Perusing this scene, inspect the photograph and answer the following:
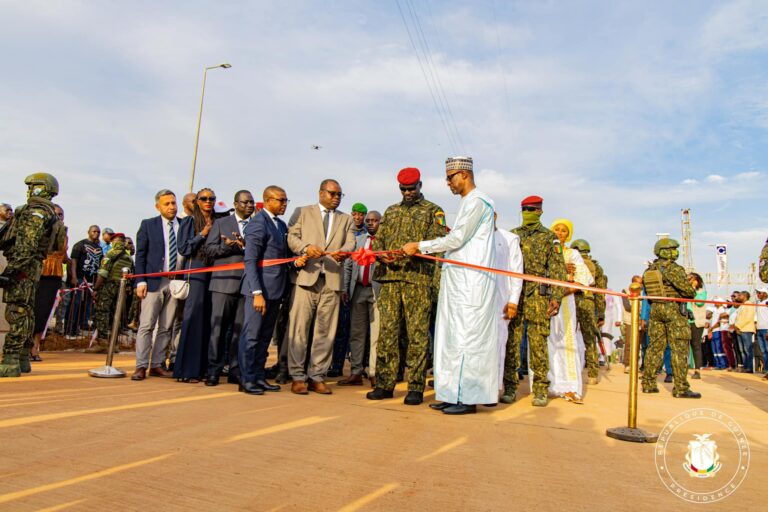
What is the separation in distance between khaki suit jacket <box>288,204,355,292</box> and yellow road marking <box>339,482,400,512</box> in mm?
3205

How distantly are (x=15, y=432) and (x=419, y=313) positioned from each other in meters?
3.31

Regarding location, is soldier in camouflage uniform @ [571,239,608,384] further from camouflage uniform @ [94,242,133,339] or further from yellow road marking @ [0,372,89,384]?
camouflage uniform @ [94,242,133,339]

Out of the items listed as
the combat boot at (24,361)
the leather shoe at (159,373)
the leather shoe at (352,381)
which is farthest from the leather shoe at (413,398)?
the combat boot at (24,361)

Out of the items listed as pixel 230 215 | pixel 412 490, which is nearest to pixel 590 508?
pixel 412 490

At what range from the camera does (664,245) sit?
759 cm

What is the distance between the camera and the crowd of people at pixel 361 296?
4945 mm

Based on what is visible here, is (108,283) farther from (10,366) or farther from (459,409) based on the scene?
(459,409)

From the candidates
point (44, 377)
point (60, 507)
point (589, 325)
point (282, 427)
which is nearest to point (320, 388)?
point (282, 427)

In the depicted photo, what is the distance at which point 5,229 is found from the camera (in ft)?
18.5

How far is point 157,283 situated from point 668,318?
21.4ft

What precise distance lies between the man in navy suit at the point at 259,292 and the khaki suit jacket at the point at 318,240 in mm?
Result: 150

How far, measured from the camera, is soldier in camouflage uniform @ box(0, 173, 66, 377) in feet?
18.1

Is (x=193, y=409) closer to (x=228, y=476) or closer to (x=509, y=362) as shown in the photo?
(x=228, y=476)

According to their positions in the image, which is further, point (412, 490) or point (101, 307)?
point (101, 307)
